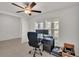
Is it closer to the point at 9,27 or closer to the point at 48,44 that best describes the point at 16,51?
the point at 48,44

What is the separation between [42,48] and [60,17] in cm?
177

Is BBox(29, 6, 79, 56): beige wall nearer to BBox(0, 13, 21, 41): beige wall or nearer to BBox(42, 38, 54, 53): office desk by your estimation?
BBox(42, 38, 54, 53): office desk

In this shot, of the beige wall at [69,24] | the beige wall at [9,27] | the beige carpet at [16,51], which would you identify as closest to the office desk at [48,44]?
the beige carpet at [16,51]

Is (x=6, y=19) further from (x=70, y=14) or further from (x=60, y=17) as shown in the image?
(x=70, y=14)

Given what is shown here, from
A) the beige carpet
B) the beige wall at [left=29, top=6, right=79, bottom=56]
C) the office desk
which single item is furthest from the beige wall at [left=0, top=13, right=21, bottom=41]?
the beige wall at [left=29, top=6, right=79, bottom=56]

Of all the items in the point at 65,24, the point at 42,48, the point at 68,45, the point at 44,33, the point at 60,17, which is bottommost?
the point at 42,48

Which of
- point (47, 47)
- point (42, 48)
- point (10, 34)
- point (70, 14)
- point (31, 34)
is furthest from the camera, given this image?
Answer: point (10, 34)

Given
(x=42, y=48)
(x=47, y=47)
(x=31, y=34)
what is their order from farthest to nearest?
(x=42, y=48)
(x=47, y=47)
(x=31, y=34)

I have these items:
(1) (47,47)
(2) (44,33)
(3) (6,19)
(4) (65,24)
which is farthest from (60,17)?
(3) (6,19)

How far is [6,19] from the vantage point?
6145 millimetres

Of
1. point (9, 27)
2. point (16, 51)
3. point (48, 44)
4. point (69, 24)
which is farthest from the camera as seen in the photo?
point (9, 27)

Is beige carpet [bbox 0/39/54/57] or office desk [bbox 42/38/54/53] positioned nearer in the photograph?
beige carpet [bbox 0/39/54/57]

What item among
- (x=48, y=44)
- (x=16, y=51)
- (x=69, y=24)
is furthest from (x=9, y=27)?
(x=69, y=24)

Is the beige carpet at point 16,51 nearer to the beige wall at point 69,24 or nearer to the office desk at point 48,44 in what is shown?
the office desk at point 48,44
